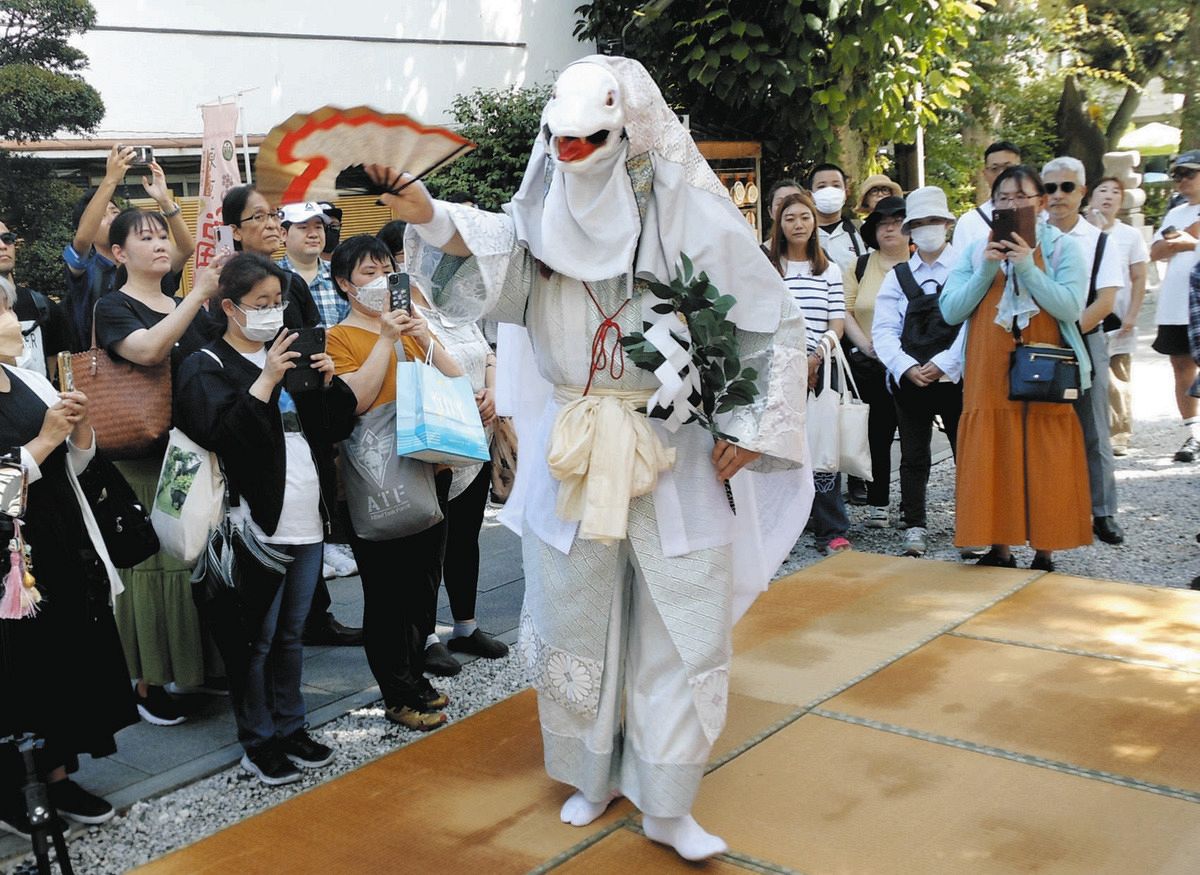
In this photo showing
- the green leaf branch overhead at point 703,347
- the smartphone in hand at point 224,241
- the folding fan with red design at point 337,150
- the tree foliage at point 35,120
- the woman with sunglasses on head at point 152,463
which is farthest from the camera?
the tree foliage at point 35,120

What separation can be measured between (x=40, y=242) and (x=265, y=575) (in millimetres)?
4800

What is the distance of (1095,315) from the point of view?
6.16 metres

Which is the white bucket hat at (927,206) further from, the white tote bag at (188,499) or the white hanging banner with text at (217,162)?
the white tote bag at (188,499)

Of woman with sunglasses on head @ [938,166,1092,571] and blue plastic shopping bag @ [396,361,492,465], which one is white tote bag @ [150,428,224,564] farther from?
woman with sunglasses on head @ [938,166,1092,571]

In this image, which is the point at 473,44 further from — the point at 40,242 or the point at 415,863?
the point at 415,863

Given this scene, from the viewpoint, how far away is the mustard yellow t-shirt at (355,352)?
432 cm

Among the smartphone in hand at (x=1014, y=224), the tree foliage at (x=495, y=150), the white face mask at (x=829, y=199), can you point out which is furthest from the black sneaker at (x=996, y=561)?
the tree foliage at (x=495, y=150)

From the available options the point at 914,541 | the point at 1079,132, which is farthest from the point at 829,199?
the point at 1079,132

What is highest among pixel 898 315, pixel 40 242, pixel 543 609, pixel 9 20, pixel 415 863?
pixel 9 20

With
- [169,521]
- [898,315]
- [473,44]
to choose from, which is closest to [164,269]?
[169,521]

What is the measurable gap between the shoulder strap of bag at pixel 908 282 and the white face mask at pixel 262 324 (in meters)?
3.73

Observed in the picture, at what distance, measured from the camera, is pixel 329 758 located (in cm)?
412

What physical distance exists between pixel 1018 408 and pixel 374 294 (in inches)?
126

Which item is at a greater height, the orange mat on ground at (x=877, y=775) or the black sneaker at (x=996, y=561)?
the black sneaker at (x=996, y=561)
